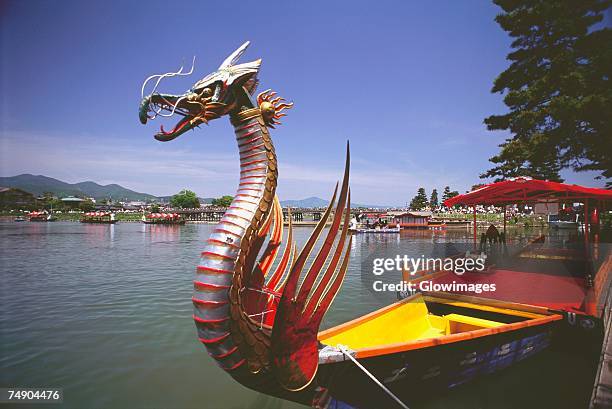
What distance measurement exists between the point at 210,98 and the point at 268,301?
2233 millimetres

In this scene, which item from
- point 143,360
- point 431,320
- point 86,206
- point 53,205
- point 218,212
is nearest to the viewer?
point 143,360

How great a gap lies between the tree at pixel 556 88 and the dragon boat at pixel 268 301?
12.1 meters

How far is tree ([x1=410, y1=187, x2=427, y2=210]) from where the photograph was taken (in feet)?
289

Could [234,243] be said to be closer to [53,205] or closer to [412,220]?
[412,220]

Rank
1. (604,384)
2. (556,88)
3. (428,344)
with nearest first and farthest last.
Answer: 1. (604,384)
2. (428,344)
3. (556,88)

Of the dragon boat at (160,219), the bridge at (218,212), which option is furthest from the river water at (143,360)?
the bridge at (218,212)

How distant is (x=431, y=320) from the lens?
564 cm

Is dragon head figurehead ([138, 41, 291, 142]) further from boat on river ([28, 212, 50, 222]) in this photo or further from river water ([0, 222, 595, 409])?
boat on river ([28, 212, 50, 222])

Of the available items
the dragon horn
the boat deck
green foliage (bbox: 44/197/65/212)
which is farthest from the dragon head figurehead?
green foliage (bbox: 44/197/65/212)

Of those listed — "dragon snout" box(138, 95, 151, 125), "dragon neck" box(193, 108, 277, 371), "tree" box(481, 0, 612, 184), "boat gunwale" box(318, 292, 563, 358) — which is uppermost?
"tree" box(481, 0, 612, 184)

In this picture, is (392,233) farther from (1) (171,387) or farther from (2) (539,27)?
(1) (171,387)

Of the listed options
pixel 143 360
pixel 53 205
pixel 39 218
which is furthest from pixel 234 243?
pixel 53 205

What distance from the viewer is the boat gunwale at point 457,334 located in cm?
326

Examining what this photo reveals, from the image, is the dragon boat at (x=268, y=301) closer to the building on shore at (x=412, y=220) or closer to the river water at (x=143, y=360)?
the river water at (x=143, y=360)
